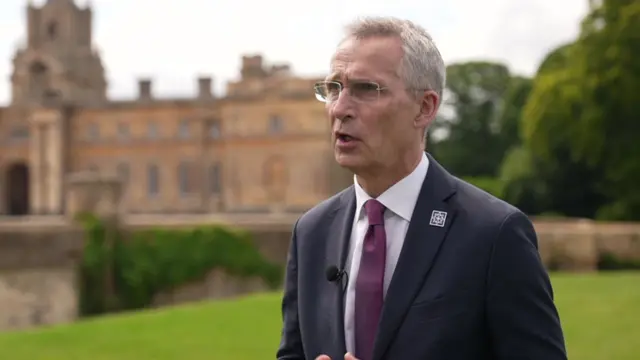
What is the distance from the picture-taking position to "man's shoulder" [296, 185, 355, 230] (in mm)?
2512

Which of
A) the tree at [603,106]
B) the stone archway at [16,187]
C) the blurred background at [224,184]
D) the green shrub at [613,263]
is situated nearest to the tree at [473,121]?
the blurred background at [224,184]

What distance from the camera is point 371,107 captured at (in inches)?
86.9

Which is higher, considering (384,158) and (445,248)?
(384,158)

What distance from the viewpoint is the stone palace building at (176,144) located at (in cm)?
4178

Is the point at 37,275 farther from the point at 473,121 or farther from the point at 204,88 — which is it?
the point at 473,121

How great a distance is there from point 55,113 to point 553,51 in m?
22.6

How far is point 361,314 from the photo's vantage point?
2.27 metres

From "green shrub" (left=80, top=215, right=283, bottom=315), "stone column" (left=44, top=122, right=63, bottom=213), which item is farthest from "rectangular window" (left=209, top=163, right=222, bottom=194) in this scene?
"green shrub" (left=80, top=215, right=283, bottom=315)

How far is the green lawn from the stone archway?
35.1 m

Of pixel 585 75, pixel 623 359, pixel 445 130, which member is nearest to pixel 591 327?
pixel 623 359

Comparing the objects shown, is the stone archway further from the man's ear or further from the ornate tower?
the man's ear

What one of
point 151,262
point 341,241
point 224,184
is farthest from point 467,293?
point 224,184

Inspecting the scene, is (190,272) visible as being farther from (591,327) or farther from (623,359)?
(623,359)

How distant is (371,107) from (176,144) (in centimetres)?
4238
